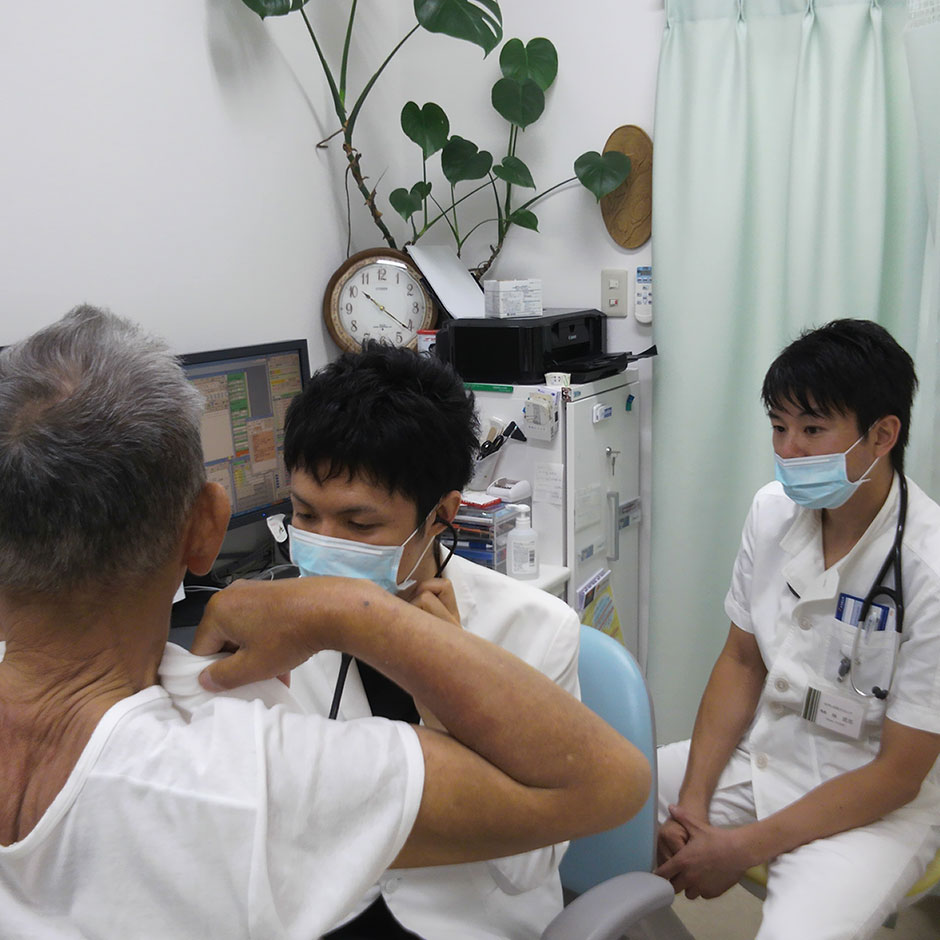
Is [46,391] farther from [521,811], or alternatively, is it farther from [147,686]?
[521,811]

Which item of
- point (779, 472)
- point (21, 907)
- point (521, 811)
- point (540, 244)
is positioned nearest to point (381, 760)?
point (521, 811)

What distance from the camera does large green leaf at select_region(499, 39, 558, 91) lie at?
2.70 m

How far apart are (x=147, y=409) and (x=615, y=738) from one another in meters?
0.51

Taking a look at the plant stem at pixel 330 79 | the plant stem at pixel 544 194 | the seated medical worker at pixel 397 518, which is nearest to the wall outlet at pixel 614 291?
the plant stem at pixel 544 194

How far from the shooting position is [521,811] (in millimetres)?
771

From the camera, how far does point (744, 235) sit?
8.28 feet

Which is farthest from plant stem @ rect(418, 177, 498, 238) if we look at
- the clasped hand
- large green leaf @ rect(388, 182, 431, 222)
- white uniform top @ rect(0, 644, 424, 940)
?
white uniform top @ rect(0, 644, 424, 940)

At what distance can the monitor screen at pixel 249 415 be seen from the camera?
7.06 feet

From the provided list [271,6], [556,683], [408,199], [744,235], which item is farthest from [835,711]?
[271,6]

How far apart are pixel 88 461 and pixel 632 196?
233 cm

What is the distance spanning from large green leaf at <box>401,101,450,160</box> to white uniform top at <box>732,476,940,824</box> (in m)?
1.53

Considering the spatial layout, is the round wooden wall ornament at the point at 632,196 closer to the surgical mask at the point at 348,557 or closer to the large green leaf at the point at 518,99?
the large green leaf at the point at 518,99

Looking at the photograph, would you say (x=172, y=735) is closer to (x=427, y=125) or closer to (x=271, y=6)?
(x=271, y=6)

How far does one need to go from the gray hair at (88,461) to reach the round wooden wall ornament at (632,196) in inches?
87.2
